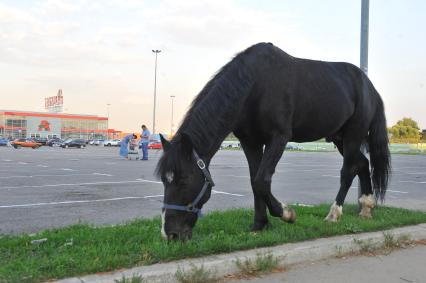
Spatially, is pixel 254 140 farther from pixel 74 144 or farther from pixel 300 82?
pixel 74 144

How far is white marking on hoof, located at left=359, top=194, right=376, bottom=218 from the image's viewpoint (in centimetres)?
629

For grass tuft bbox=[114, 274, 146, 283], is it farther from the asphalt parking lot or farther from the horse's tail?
the horse's tail

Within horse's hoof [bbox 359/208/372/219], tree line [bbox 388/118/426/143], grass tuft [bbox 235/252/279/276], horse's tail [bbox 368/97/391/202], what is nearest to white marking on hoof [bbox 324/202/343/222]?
horse's hoof [bbox 359/208/372/219]

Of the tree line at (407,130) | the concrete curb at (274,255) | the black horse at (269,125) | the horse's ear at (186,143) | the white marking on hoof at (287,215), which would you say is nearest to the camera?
the concrete curb at (274,255)

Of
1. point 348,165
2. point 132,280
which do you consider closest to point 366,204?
point 348,165

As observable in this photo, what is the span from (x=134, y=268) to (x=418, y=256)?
10.1ft

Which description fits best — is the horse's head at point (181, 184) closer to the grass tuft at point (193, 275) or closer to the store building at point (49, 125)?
the grass tuft at point (193, 275)

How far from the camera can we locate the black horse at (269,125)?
4160 mm

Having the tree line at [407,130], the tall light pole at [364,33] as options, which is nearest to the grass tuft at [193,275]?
the tall light pole at [364,33]

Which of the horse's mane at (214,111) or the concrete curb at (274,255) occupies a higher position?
the horse's mane at (214,111)

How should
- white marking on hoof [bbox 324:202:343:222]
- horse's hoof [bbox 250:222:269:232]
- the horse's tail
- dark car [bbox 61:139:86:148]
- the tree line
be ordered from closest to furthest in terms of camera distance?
horse's hoof [bbox 250:222:269:232] < white marking on hoof [bbox 324:202:343:222] < the horse's tail < dark car [bbox 61:139:86:148] < the tree line

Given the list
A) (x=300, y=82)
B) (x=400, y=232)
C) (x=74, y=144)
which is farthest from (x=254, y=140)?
(x=74, y=144)

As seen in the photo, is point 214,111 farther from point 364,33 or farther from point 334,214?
point 364,33

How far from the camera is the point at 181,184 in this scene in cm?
413
